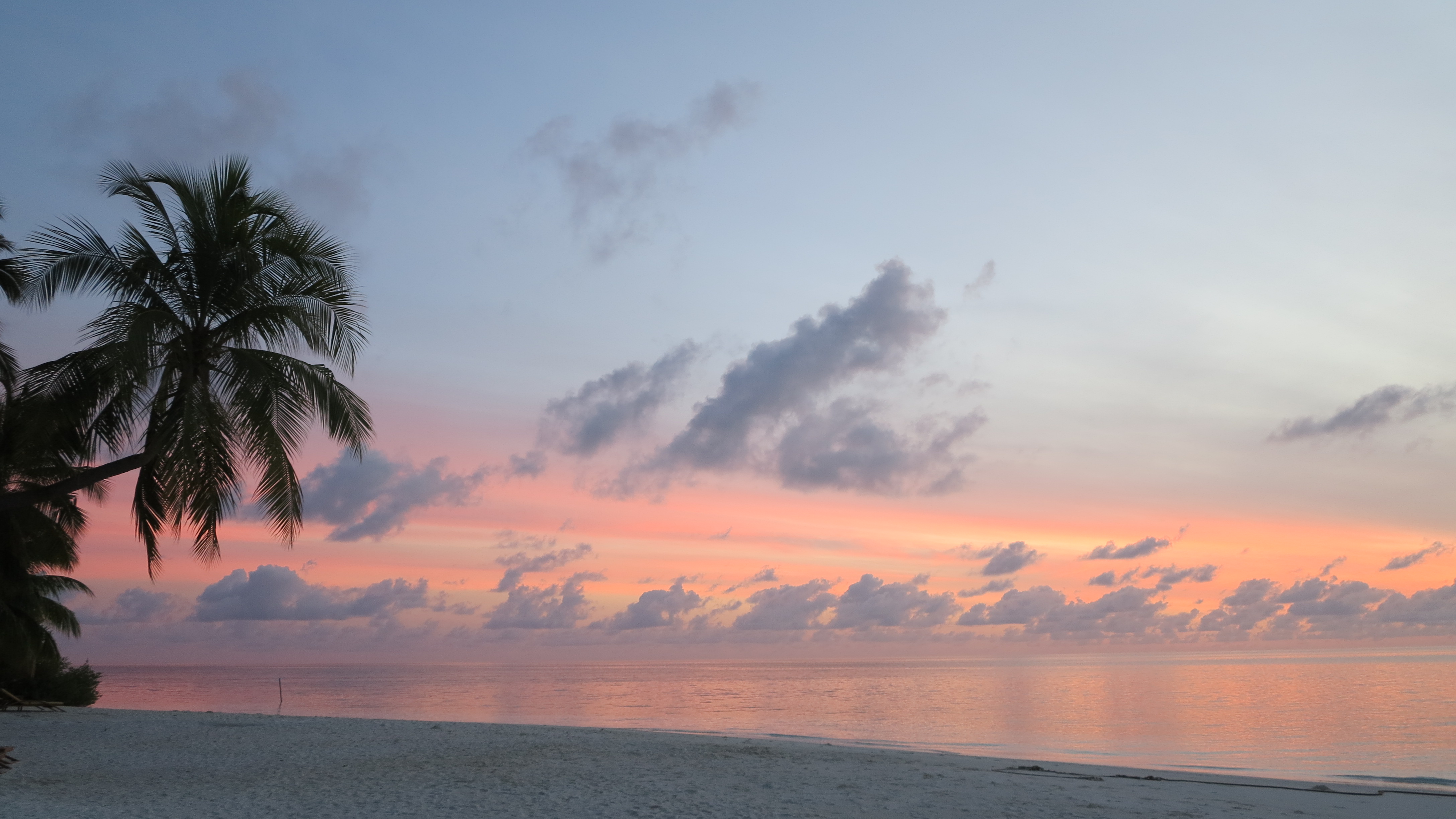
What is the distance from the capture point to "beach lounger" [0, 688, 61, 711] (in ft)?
72.6

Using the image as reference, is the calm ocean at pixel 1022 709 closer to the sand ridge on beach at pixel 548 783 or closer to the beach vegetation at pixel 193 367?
the sand ridge on beach at pixel 548 783

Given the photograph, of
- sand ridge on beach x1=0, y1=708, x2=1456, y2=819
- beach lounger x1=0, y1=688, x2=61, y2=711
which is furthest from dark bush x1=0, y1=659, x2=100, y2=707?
sand ridge on beach x1=0, y1=708, x2=1456, y2=819

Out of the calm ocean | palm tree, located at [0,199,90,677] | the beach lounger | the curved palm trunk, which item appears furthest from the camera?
the calm ocean

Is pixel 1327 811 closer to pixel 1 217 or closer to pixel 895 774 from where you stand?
pixel 895 774

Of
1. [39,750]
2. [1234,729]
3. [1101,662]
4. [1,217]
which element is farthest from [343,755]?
[1101,662]

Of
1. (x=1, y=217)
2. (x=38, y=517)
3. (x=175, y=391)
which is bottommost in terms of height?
(x=38, y=517)

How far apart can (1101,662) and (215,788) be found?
177055 millimetres

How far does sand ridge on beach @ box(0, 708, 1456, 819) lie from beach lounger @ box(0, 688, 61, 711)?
3414 mm

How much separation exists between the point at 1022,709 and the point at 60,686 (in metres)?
38.9

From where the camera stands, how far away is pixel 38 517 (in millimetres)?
17688

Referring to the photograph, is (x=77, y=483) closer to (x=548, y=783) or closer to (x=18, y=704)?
(x=548, y=783)

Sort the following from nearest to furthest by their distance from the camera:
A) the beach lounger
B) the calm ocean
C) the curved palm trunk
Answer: the curved palm trunk → the beach lounger → the calm ocean

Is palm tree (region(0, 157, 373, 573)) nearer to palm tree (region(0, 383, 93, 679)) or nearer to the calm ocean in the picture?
palm tree (region(0, 383, 93, 679))

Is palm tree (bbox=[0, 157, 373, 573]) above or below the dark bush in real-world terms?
above
